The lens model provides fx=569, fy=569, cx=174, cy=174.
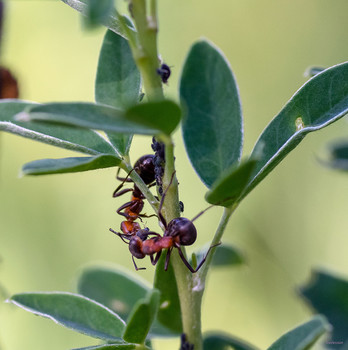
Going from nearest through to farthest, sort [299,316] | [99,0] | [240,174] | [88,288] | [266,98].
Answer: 1. [99,0]
2. [240,174]
3. [88,288]
4. [299,316]
5. [266,98]

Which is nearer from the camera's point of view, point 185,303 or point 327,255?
point 185,303

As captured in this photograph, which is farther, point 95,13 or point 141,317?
point 141,317

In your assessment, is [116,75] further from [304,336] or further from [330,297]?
[330,297]

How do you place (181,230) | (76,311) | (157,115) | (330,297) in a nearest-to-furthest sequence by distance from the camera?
1. (157,115)
2. (181,230)
3. (76,311)
4. (330,297)

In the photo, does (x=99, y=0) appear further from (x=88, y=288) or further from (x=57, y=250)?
(x=57, y=250)

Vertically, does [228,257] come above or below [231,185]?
below

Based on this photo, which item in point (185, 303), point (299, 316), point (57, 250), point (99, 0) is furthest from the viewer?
point (57, 250)

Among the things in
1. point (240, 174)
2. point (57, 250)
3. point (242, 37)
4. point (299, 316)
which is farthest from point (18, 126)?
point (242, 37)


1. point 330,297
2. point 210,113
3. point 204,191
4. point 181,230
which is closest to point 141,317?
point 181,230
